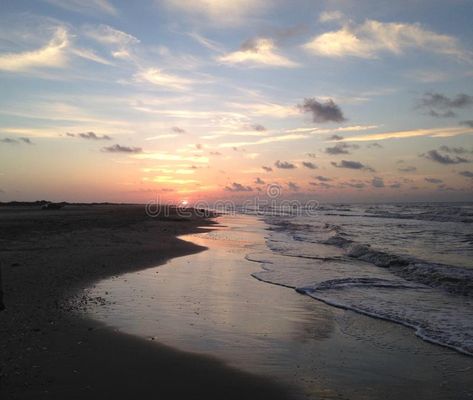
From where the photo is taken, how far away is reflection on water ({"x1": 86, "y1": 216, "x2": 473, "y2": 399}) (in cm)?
668

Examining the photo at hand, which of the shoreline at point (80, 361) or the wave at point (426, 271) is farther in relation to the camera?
the wave at point (426, 271)

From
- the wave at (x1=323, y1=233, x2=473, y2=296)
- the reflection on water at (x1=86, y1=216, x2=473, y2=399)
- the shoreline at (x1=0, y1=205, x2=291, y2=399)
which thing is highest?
the shoreline at (x1=0, y1=205, x2=291, y2=399)

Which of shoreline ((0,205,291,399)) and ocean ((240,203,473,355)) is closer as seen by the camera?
shoreline ((0,205,291,399))

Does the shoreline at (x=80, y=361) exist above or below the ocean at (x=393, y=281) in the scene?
above

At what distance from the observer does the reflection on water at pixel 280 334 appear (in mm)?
6680

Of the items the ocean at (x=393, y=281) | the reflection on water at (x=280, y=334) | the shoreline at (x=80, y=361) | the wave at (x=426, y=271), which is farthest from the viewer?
the wave at (x=426, y=271)

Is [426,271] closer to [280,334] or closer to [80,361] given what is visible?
[280,334]

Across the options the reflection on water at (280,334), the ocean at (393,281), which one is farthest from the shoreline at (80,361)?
the ocean at (393,281)

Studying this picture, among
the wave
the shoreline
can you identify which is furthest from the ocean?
the shoreline

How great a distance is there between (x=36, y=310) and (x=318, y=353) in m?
6.04

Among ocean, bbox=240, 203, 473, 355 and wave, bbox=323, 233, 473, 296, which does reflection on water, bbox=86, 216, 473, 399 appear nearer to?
ocean, bbox=240, 203, 473, 355

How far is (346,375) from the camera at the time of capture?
266 inches

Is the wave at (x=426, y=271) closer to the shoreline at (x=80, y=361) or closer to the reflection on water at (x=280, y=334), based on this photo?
the reflection on water at (x=280, y=334)

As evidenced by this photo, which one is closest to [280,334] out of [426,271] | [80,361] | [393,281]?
[80,361]
